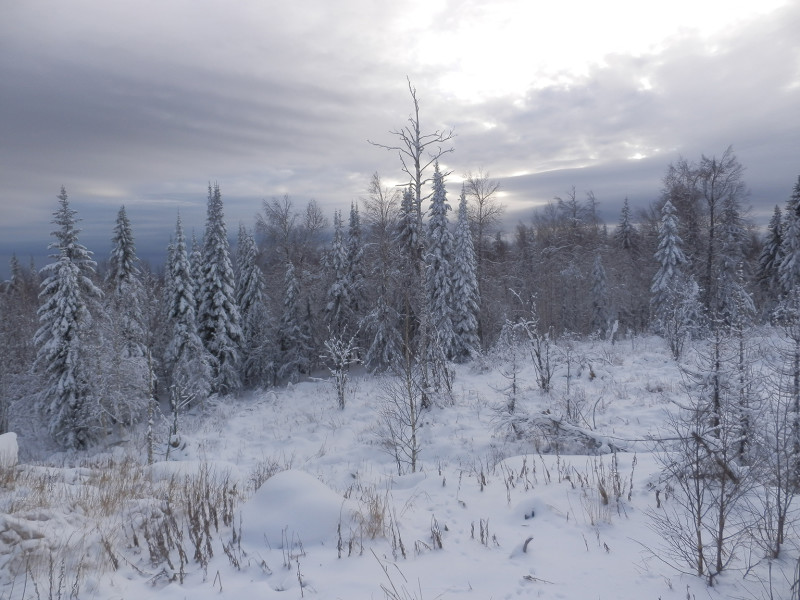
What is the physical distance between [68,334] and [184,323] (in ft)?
22.4

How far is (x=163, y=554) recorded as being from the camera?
3.90 meters

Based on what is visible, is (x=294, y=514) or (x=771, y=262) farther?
(x=771, y=262)

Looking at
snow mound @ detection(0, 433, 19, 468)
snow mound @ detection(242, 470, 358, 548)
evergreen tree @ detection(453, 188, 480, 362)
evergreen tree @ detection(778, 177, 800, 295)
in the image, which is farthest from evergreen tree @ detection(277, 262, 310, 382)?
evergreen tree @ detection(778, 177, 800, 295)

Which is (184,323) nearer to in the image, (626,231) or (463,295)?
(463,295)

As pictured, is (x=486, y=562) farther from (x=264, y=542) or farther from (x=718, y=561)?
(x=264, y=542)

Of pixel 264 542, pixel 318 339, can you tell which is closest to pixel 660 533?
pixel 264 542

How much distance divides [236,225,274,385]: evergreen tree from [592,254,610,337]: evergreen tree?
27.9 m

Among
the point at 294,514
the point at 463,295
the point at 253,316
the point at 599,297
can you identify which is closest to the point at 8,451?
the point at 294,514

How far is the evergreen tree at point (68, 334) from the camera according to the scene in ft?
68.1

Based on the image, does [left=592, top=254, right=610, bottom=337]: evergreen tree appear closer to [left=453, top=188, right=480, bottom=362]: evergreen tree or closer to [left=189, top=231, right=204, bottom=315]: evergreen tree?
[left=453, top=188, right=480, bottom=362]: evergreen tree

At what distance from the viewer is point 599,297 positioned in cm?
3969

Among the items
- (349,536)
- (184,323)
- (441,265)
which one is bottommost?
(184,323)

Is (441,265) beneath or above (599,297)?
above

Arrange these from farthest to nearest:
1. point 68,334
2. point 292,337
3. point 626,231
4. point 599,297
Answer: point 626,231 < point 599,297 < point 292,337 < point 68,334
